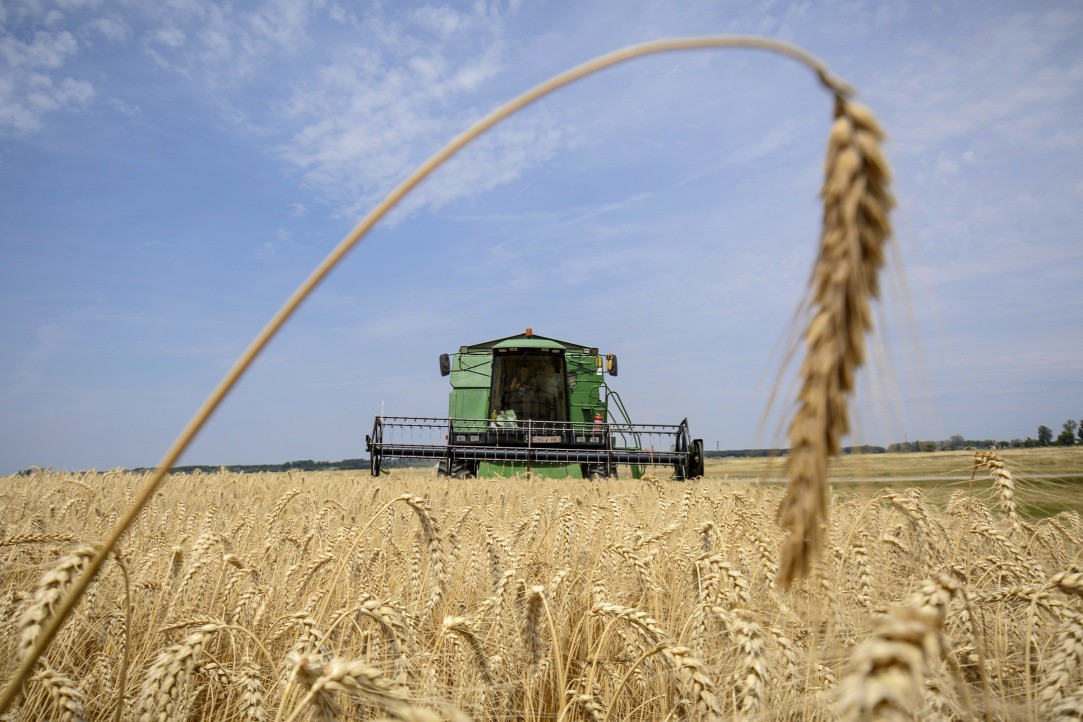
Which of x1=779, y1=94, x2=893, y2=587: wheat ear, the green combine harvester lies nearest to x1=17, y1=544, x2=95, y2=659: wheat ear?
x1=779, y1=94, x2=893, y2=587: wheat ear

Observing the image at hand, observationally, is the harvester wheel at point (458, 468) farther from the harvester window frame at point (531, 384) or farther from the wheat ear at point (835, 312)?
the wheat ear at point (835, 312)

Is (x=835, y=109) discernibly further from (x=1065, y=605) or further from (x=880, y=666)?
(x=1065, y=605)

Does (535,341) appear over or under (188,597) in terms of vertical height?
over

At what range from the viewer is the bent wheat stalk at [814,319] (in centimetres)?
58

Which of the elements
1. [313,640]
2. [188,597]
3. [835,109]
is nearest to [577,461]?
[188,597]

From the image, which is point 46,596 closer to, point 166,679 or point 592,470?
point 166,679

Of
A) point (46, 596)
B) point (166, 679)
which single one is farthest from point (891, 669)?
point (166, 679)

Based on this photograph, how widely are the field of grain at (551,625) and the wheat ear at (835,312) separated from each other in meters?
0.11

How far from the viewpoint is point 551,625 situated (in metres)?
1.60

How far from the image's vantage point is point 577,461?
42.7 ft

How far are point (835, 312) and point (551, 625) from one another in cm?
126

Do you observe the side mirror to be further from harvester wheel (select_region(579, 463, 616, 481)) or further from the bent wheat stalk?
the bent wheat stalk

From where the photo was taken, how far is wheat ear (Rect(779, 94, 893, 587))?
58 cm

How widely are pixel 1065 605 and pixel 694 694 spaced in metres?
1.50
